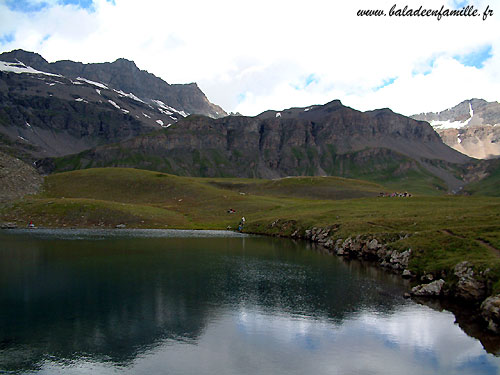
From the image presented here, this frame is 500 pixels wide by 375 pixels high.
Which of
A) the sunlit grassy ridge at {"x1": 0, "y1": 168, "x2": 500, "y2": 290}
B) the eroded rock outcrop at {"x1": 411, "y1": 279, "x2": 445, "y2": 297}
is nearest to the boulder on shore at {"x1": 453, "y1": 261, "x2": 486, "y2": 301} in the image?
the sunlit grassy ridge at {"x1": 0, "y1": 168, "x2": 500, "y2": 290}

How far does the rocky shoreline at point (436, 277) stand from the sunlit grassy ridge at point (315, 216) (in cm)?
140

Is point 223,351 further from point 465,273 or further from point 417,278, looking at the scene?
point 417,278

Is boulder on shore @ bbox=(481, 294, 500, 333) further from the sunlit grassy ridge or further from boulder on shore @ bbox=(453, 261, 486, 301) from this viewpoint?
the sunlit grassy ridge

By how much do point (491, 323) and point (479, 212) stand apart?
207ft

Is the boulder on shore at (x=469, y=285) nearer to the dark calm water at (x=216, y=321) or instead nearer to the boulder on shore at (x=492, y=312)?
the dark calm water at (x=216, y=321)

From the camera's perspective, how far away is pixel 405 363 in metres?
34.9

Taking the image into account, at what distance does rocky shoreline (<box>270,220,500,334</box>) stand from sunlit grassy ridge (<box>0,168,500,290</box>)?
1.40 metres

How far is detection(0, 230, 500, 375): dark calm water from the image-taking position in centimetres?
3353

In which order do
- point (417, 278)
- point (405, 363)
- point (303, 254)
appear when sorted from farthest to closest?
point (303, 254), point (417, 278), point (405, 363)

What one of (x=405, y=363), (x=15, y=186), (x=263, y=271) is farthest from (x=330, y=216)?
(x=15, y=186)

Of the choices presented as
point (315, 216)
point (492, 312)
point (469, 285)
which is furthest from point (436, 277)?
point (315, 216)

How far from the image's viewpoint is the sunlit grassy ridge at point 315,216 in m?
64.8

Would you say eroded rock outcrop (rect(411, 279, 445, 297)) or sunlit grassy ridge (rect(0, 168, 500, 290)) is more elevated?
sunlit grassy ridge (rect(0, 168, 500, 290))

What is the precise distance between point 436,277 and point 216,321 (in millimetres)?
33088
